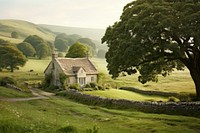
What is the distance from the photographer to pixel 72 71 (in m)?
67.9

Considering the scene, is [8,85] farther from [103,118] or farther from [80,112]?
[103,118]

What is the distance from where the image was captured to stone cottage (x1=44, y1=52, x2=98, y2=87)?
220 ft

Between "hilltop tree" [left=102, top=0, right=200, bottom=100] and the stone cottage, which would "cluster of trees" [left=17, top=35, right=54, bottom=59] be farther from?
"hilltop tree" [left=102, top=0, right=200, bottom=100]

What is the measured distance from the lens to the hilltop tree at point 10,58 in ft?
319

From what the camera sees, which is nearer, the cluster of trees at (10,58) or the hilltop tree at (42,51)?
the cluster of trees at (10,58)

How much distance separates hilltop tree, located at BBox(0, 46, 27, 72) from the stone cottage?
100 ft

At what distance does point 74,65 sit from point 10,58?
123 ft

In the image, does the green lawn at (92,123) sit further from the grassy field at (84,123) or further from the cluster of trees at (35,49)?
the cluster of trees at (35,49)

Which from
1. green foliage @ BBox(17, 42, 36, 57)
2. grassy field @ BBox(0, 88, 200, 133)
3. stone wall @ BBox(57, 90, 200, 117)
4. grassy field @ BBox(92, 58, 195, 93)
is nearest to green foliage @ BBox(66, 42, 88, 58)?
grassy field @ BBox(92, 58, 195, 93)

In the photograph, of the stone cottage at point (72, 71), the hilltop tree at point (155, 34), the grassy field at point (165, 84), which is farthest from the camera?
the stone cottage at point (72, 71)

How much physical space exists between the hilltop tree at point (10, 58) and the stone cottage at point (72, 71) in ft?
100

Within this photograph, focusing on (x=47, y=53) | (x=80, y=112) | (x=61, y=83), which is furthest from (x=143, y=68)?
(x=47, y=53)

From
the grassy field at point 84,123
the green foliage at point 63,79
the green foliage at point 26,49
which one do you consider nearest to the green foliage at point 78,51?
the green foliage at point 63,79

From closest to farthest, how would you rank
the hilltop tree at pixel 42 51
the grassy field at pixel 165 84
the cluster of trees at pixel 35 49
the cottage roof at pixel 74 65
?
the grassy field at pixel 165 84
the cottage roof at pixel 74 65
the cluster of trees at pixel 35 49
the hilltop tree at pixel 42 51
